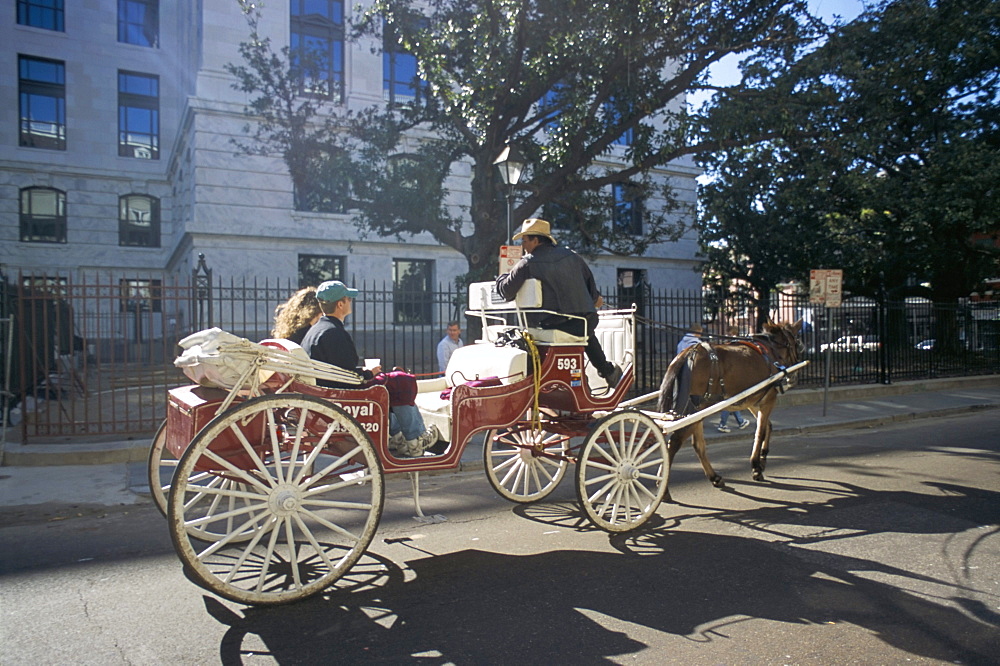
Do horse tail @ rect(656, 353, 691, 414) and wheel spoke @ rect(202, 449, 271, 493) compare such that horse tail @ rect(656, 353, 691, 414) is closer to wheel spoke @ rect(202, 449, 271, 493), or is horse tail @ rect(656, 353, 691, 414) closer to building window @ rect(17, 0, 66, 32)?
wheel spoke @ rect(202, 449, 271, 493)

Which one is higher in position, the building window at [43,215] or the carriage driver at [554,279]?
the building window at [43,215]

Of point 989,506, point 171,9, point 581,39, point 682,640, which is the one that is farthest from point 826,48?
point 171,9

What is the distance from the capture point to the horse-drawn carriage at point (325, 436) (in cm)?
396

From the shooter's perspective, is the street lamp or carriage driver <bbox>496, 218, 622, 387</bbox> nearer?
carriage driver <bbox>496, 218, 622, 387</bbox>

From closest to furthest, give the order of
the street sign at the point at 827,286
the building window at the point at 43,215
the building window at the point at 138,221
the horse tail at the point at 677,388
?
the horse tail at the point at 677,388
the street sign at the point at 827,286
the building window at the point at 43,215
the building window at the point at 138,221

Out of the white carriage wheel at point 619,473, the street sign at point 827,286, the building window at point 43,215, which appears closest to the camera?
the white carriage wheel at point 619,473

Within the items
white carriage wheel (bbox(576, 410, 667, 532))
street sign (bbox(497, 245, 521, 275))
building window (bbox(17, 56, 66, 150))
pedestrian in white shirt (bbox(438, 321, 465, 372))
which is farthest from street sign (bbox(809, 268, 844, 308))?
building window (bbox(17, 56, 66, 150))

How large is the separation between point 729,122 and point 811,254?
13.8 metres

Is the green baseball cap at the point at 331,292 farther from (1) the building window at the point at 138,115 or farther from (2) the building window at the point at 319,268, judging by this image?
(1) the building window at the point at 138,115

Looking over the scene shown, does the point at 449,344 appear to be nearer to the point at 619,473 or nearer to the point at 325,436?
the point at 619,473

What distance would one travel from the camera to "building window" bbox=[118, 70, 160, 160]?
30141 millimetres

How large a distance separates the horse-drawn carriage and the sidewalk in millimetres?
1891

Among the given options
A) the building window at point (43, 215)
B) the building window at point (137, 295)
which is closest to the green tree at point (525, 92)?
the building window at point (137, 295)

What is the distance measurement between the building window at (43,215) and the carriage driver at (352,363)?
28775mm
